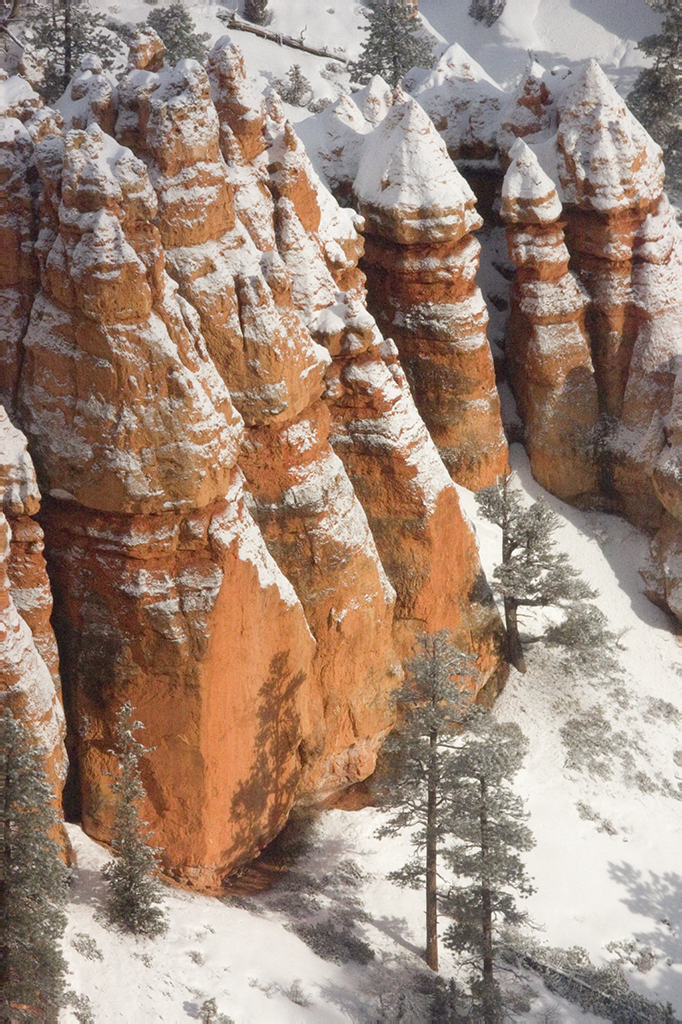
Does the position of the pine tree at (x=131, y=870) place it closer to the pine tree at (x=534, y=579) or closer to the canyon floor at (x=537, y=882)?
the canyon floor at (x=537, y=882)

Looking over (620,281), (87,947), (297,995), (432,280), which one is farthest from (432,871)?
(620,281)

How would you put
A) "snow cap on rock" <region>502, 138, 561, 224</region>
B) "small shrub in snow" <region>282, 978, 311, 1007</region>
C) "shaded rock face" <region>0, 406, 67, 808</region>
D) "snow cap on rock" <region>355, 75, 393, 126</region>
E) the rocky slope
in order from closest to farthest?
"shaded rock face" <region>0, 406, 67, 808</region> → "small shrub in snow" <region>282, 978, 311, 1007</region> → the rocky slope → "snow cap on rock" <region>502, 138, 561, 224</region> → "snow cap on rock" <region>355, 75, 393, 126</region>

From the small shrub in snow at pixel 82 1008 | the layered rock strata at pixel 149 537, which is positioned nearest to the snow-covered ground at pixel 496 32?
the layered rock strata at pixel 149 537

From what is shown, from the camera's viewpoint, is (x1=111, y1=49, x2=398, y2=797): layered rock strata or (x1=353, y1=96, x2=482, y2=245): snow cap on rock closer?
(x1=111, y1=49, x2=398, y2=797): layered rock strata

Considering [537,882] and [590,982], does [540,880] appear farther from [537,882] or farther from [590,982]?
[590,982]

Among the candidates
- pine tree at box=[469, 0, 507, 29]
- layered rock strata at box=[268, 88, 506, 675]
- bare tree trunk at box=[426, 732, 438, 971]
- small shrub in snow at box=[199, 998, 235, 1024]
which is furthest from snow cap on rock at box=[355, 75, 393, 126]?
pine tree at box=[469, 0, 507, 29]

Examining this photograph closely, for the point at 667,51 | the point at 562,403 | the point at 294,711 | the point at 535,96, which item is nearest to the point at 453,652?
the point at 294,711

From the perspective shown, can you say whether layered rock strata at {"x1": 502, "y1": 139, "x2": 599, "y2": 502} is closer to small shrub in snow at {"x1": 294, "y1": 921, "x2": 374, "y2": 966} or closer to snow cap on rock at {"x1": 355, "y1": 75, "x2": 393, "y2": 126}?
snow cap on rock at {"x1": 355, "y1": 75, "x2": 393, "y2": 126}
